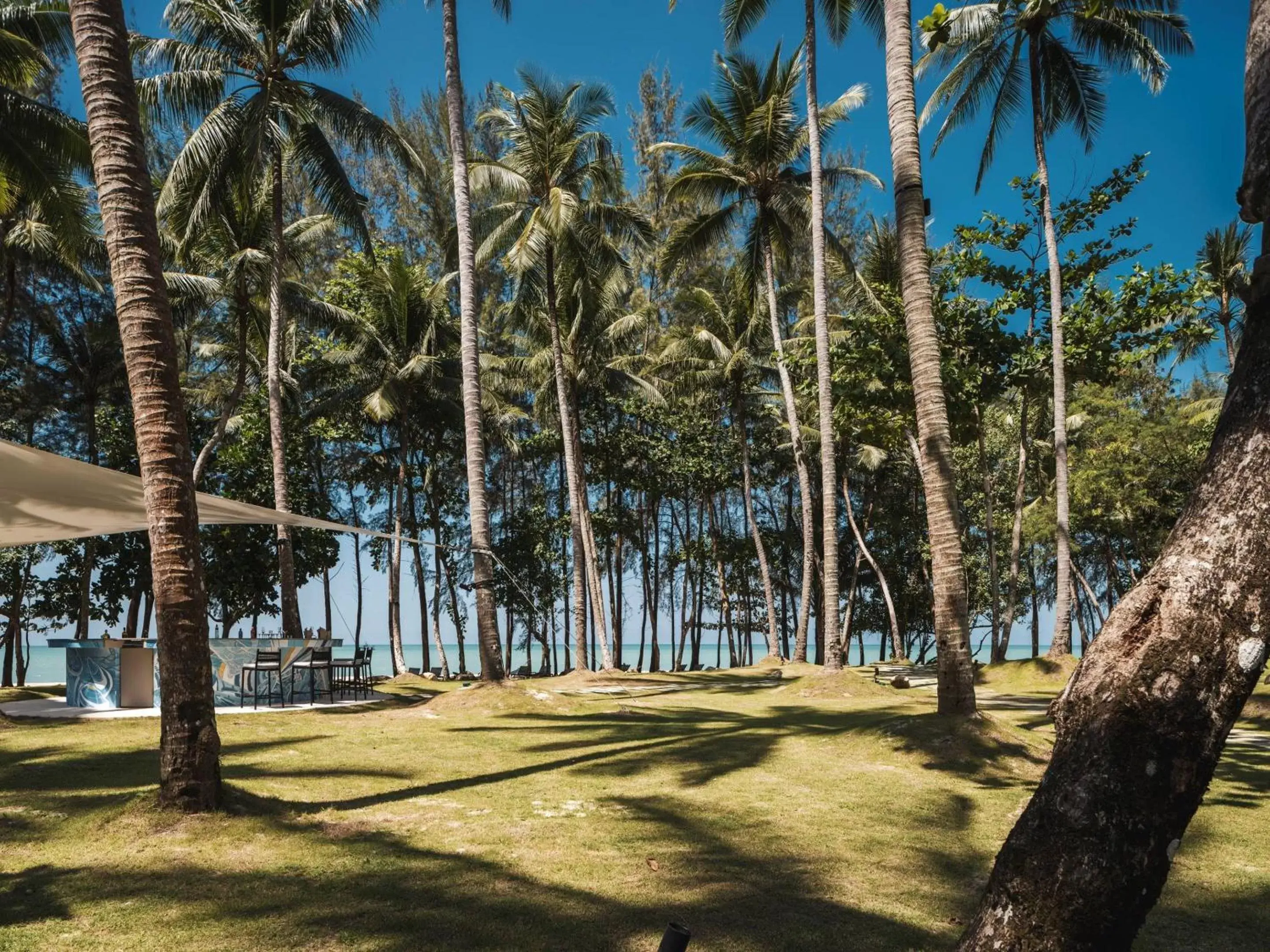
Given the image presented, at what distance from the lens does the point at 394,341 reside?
22.8 m

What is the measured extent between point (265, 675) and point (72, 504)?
4.82 m

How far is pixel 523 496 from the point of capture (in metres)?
33.6

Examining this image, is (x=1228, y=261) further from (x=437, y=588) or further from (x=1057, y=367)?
(x=437, y=588)

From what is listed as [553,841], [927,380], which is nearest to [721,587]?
[927,380]

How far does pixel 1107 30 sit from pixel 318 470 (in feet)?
77.2

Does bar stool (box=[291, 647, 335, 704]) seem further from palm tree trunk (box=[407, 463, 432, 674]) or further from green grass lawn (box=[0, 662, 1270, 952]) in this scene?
palm tree trunk (box=[407, 463, 432, 674])

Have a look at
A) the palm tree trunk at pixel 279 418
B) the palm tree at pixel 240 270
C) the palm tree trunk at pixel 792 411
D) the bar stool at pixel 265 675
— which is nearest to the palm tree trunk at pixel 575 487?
the palm tree trunk at pixel 792 411

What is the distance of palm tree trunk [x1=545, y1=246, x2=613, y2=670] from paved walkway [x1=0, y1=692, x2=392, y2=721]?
7.85 metres

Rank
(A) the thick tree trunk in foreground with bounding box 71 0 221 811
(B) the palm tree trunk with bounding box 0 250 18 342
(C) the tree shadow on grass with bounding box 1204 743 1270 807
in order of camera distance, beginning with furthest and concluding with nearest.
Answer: (B) the palm tree trunk with bounding box 0 250 18 342
(C) the tree shadow on grass with bounding box 1204 743 1270 807
(A) the thick tree trunk in foreground with bounding box 71 0 221 811

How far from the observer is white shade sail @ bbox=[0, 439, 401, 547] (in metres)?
7.93

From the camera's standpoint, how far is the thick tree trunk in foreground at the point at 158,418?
5035 millimetres

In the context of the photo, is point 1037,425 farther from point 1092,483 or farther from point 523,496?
point 523,496

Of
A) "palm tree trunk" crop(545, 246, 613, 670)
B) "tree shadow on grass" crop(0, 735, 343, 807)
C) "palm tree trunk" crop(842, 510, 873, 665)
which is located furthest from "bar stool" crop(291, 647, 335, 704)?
"palm tree trunk" crop(842, 510, 873, 665)

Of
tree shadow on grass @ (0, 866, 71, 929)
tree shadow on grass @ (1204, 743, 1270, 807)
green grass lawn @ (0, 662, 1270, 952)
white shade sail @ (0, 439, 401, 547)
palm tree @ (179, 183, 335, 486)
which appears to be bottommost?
tree shadow on grass @ (1204, 743, 1270, 807)
